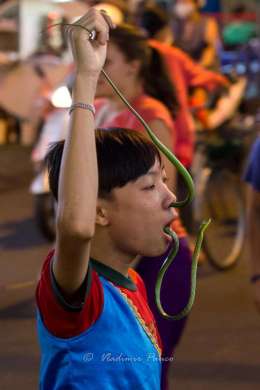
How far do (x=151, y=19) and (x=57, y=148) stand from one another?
631cm

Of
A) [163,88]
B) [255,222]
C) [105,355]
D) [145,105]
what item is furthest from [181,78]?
[105,355]

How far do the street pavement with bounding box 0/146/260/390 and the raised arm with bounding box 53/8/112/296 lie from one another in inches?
127

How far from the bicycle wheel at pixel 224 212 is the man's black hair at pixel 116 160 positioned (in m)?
6.05

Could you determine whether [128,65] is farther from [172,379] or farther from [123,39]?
[172,379]

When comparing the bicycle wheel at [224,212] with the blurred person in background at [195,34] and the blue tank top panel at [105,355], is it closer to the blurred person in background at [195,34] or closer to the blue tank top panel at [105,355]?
the blurred person in background at [195,34]

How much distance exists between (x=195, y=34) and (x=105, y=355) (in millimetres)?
10792

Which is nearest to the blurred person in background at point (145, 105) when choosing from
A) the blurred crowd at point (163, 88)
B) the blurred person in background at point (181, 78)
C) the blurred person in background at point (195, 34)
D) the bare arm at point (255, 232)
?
the blurred crowd at point (163, 88)

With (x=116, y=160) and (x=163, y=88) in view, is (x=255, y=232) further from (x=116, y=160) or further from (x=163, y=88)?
(x=116, y=160)

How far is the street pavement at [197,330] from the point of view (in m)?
5.61

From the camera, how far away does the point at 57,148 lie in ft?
8.32

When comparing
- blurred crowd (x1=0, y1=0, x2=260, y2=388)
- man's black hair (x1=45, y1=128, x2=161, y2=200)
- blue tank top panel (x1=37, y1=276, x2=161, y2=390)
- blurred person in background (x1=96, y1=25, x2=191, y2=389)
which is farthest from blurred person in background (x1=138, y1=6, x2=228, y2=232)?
Answer: blue tank top panel (x1=37, y1=276, x2=161, y2=390)

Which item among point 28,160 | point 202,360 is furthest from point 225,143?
point 28,160

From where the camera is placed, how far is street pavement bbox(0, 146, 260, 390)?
5.61 metres

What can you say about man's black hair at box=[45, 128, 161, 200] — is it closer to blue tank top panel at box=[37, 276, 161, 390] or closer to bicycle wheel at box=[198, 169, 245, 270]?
blue tank top panel at box=[37, 276, 161, 390]
